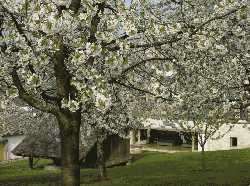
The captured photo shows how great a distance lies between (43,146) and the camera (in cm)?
2284

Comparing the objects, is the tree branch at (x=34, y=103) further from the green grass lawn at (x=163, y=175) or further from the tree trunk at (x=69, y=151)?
the green grass lawn at (x=163, y=175)

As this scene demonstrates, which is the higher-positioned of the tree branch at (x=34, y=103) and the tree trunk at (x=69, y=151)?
the tree branch at (x=34, y=103)

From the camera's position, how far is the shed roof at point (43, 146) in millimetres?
21353

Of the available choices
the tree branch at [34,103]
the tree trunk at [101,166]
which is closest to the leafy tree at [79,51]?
the tree branch at [34,103]

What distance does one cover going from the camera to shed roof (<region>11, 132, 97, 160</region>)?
21.4 m

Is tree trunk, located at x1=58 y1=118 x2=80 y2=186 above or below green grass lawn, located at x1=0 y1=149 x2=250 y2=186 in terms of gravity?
above

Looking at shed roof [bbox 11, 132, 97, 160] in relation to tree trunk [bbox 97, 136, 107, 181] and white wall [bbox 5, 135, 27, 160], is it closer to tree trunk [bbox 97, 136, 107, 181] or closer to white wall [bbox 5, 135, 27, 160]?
tree trunk [bbox 97, 136, 107, 181]

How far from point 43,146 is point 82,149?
4443 millimetres

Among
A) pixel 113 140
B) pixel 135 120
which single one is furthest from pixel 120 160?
pixel 135 120

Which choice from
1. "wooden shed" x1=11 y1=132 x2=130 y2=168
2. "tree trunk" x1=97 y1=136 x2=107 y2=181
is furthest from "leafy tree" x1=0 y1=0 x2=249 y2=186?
"wooden shed" x1=11 y1=132 x2=130 y2=168

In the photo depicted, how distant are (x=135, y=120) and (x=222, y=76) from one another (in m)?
10.2

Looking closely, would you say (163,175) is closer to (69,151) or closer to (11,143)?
(69,151)

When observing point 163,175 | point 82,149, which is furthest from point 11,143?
point 163,175

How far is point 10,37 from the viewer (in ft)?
19.0
